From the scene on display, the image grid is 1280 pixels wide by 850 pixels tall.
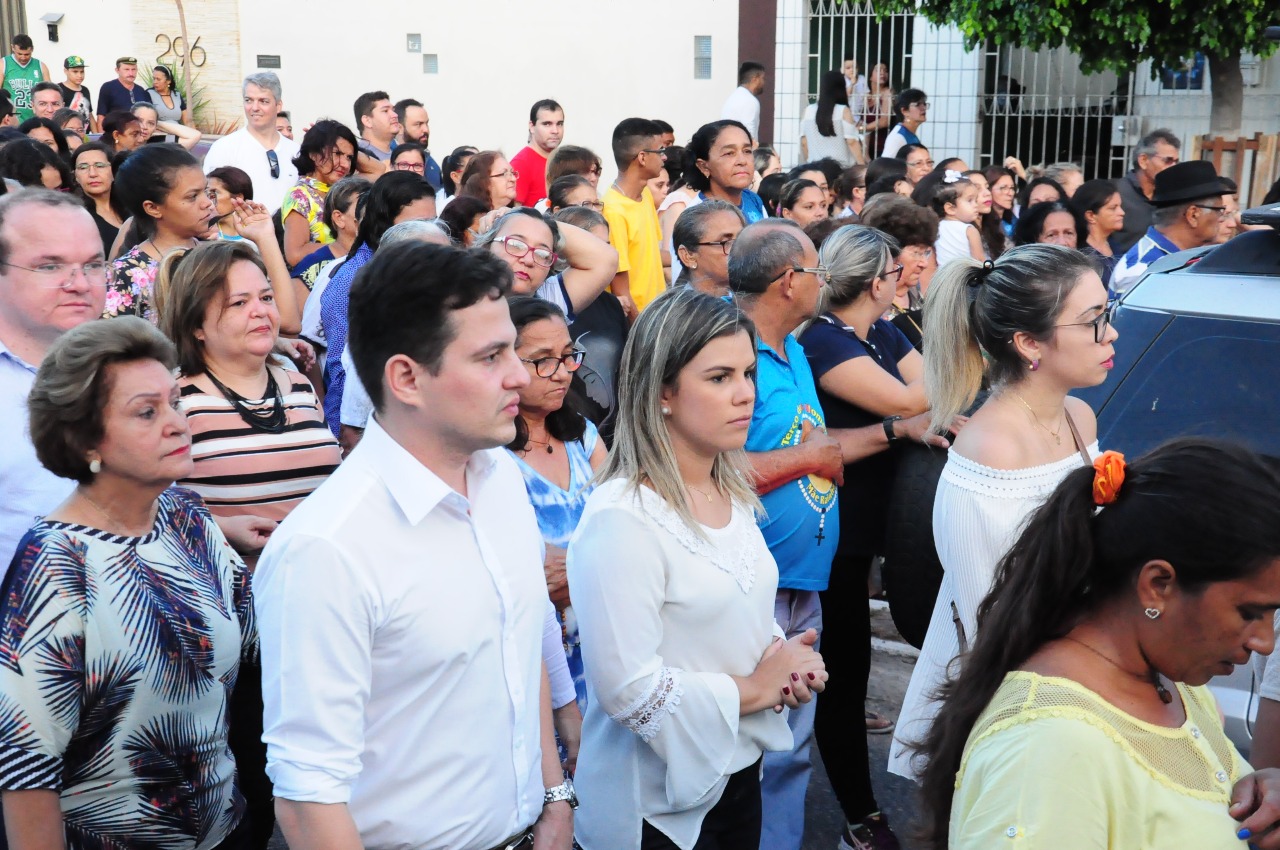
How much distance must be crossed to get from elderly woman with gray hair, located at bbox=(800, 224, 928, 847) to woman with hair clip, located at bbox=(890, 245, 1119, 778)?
718 mm

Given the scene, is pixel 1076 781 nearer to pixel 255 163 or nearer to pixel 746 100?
pixel 255 163

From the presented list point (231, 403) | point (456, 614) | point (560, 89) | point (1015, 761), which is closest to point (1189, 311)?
point (1015, 761)

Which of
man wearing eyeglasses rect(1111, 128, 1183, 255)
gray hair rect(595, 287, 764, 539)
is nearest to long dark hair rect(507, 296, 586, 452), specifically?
gray hair rect(595, 287, 764, 539)

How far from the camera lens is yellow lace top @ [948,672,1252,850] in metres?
1.81

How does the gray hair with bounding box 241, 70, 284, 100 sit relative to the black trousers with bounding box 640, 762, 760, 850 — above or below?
above

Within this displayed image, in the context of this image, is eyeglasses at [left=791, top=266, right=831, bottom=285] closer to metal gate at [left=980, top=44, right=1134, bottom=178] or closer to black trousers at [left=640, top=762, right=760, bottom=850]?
black trousers at [left=640, top=762, right=760, bottom=850]

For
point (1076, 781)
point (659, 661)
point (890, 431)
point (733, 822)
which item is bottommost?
Result: point (733, 822)

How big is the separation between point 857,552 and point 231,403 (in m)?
2.10

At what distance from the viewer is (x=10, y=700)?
Result: 7.95ft

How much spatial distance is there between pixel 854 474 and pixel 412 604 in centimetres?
250

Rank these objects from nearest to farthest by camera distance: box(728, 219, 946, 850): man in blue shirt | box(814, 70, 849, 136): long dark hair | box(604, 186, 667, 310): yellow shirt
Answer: box(728, 219, 946, 850): man in blue shirt → box(604, 186, 667, 310): yellow shirt → box(814, 70, 849, 136): long dark hair

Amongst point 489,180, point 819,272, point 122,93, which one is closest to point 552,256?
point 819,272

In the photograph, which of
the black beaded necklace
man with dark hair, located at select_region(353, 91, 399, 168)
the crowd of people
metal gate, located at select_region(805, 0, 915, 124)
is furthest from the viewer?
metal gate, located at select_region(805, 0, 915, 124)

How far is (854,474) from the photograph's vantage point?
4391 mm
